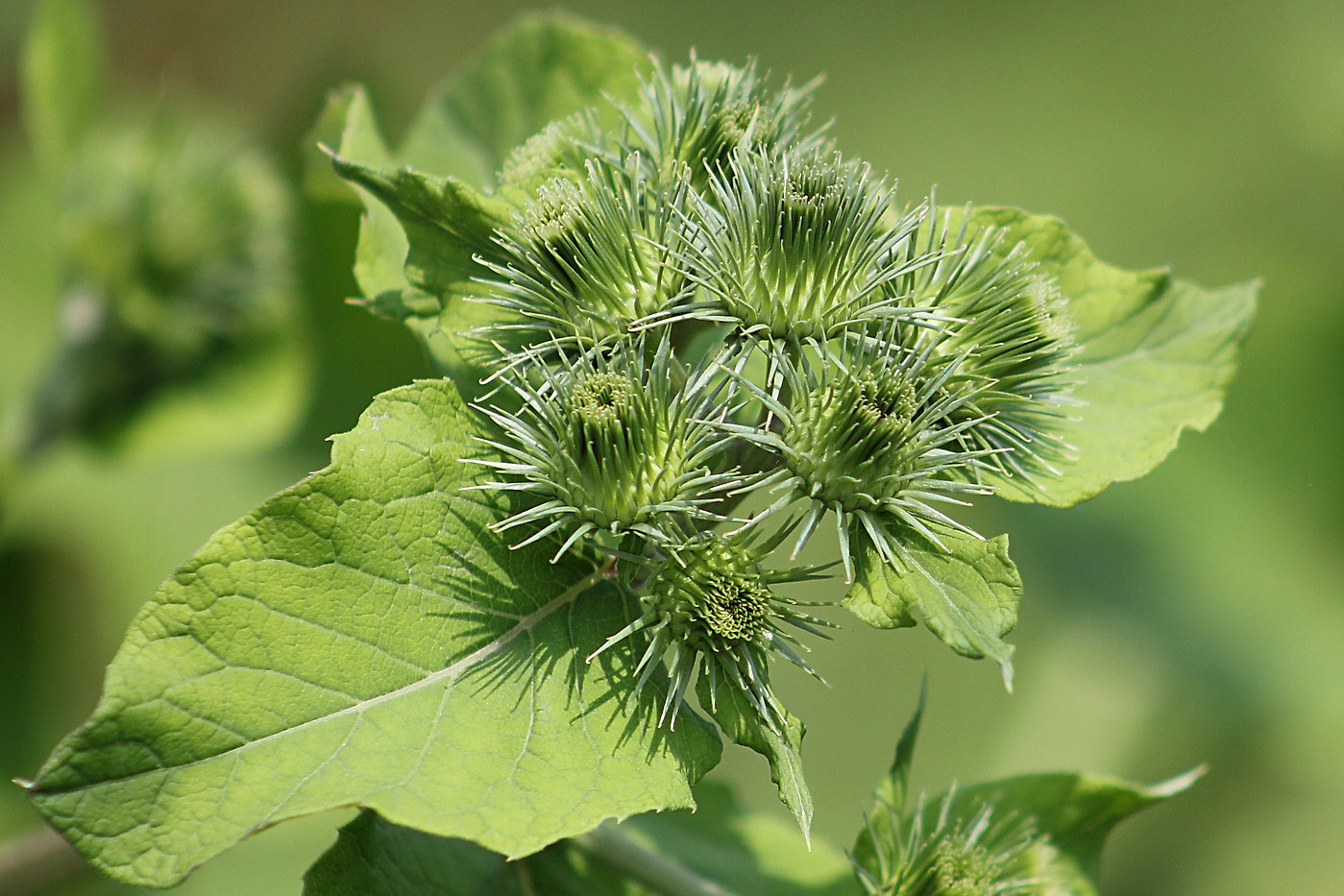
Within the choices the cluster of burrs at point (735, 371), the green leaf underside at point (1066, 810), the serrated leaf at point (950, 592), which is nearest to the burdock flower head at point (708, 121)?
the cluster of burrs at point (735, 371)

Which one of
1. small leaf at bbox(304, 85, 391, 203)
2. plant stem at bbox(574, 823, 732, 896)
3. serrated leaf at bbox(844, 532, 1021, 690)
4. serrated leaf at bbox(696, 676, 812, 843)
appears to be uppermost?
small leaf at bbox(304, 85, 391, 203)

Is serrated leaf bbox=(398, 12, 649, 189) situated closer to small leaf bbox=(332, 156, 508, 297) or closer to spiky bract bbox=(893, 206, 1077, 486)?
small leaf bbox=(332, 156, 508, 297)

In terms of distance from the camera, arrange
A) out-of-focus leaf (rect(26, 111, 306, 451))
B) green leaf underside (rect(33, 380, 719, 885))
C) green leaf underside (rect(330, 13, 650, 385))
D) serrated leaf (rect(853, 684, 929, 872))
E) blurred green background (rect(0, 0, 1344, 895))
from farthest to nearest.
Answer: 1. blurred green background (rect(0, 0, 1344, 895))
2. out-of-focus leaf (rect(26, 111, 306, 451))
3. green leaf underside (rect(330, 13, 650, 385))
4. serrated leaf (rect(853, 684, 929, 872))
5. green leaf underside (rect(33, 380, 719, 885))

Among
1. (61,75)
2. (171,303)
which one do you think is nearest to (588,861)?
(171,303)

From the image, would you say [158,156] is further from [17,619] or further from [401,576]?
[401,576]

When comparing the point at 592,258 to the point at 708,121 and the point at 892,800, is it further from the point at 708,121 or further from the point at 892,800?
the point at 892,800

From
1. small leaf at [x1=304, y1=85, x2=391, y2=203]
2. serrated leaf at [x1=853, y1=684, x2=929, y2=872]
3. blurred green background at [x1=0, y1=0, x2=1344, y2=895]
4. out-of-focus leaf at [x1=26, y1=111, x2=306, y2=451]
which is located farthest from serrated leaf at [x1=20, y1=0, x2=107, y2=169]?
serrated leaf at [x1=853, y1=684, x2=929, y2=872]

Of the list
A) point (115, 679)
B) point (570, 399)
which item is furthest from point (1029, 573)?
point (115, 679)
